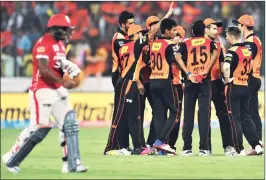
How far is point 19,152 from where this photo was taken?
1330 centimetres

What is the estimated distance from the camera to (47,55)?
42.9ft

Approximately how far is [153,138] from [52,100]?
4905 mm

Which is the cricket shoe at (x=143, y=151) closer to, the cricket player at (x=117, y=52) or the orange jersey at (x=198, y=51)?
the cricket player at (x=117, y=52)

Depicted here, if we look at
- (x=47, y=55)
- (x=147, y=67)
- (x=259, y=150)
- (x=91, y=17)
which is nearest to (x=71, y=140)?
(x=47, y=55)

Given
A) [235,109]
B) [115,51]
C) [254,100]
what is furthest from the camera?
[254,100]

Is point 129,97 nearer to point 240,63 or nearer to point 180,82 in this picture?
point 180,82

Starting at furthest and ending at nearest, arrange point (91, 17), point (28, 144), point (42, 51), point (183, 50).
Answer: point (91, 17) → point (183, 50) → point (28, 144) → point (42, 51)

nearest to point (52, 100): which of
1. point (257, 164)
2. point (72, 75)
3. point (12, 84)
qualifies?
point (72, 75)

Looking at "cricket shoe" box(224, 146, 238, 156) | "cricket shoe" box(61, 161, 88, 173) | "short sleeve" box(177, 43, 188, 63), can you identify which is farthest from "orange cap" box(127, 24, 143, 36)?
"cricket shoe" box(61, 161, 88, 173)

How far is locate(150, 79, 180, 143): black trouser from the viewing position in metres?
16.5

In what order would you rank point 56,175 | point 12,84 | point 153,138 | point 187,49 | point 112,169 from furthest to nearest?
point 12,84 → point 153,138 → point 187,49 → point 112,169 → point 56,175

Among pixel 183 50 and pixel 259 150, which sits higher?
pixel 183 50

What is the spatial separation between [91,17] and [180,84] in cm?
1364

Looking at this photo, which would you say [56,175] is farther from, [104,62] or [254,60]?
[104,62]
